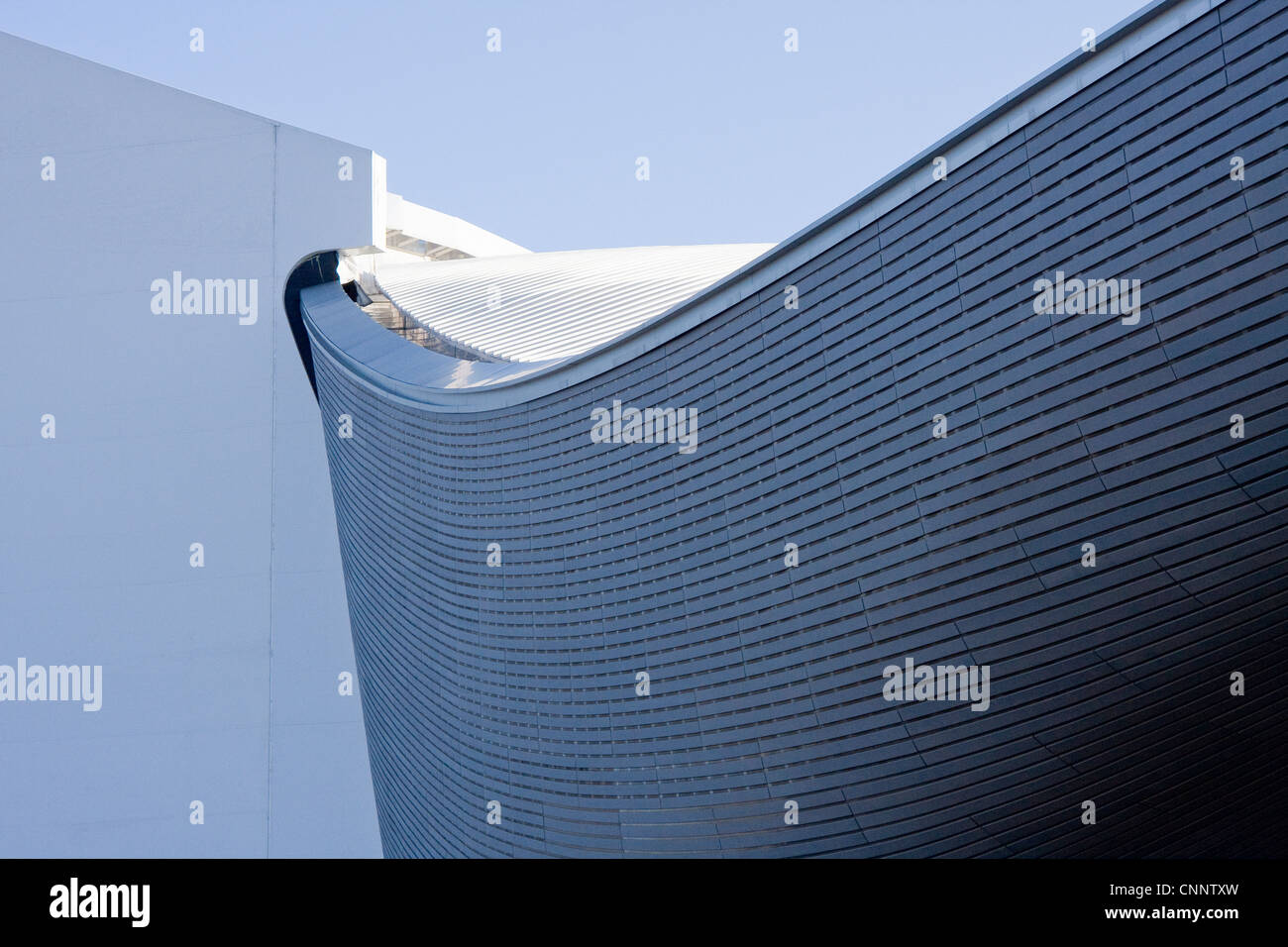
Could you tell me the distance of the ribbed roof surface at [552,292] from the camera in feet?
39.8

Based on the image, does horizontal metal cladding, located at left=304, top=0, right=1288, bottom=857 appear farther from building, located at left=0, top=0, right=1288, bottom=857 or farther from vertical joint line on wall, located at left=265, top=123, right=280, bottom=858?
vertical joint line on wall, located at left=265, top=123, right=280, bottom=858

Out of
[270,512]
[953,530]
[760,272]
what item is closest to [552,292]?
[270,512]

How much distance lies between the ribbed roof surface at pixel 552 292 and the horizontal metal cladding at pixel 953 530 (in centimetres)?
216

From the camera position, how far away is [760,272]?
24.4 feet

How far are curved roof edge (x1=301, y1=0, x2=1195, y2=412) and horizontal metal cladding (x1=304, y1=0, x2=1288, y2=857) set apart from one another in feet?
0.25

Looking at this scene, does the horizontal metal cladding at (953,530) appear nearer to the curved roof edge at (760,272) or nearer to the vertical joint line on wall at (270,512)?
the curved roof edge at (760,272)

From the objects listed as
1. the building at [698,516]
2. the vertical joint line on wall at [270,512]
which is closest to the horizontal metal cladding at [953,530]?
the building at [698,516]

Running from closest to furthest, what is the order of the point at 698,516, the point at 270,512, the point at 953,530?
the point at 953,530 → the point at 698,516 → the point at 270,512

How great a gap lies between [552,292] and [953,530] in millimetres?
7976

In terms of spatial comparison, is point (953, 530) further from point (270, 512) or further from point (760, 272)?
point (270, 512)

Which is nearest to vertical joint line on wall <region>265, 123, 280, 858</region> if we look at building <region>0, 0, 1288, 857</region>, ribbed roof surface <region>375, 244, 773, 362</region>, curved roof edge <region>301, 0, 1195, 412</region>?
building <region>0, 0, 1288, 857</region>

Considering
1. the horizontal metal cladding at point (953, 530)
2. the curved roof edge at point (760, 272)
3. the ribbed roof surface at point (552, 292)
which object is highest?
the ribbed roof surface at point (552, 292)
